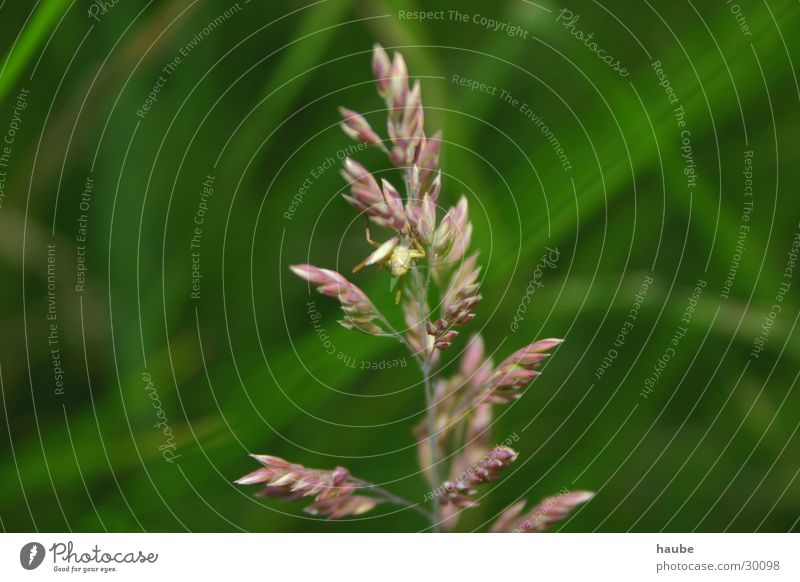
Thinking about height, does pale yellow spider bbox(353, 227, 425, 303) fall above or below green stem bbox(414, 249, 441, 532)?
above

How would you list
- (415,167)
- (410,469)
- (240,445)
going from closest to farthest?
1. (415,167)
2. (240,445)
3. (410,469)

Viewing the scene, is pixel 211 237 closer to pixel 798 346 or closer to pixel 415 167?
pixel 415 167

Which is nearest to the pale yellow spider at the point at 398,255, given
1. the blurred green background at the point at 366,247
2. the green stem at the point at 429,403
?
the green stem at the point at 429,403

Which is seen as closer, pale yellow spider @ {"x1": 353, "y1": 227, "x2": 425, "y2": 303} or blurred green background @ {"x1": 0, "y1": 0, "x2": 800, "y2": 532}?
pale yellow spider @ {"x1": 353, "y1": 227, "x2": 425, "y2": 303}

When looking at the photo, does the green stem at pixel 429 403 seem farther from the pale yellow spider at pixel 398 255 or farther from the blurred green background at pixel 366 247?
the blurred green background at pixel 366 247

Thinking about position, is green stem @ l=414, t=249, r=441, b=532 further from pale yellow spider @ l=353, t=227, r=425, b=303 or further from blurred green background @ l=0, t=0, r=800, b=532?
blurred green background @ l=0, t=0, r=800, b=532

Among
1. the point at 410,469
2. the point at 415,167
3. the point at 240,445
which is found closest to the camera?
the point at 415,167

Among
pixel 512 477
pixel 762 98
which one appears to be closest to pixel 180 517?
pixel 512 477

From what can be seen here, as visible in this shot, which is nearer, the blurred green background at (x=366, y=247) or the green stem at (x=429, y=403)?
the green stem at (x=429, y=403)

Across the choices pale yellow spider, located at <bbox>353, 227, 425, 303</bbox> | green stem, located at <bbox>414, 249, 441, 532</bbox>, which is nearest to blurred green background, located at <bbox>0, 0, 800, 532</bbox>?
green stem, located at <bbox>414, 249, 441, 532</bbox>
